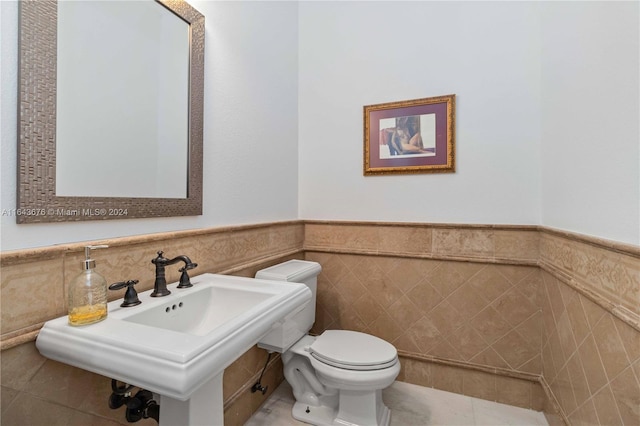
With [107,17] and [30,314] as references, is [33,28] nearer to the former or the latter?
[107,17]

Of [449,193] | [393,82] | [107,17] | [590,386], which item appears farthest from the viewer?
[393,82]

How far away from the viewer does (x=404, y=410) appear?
1683 mm

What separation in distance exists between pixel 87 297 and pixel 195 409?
417 mm

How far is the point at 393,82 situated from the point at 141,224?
67.3 inches

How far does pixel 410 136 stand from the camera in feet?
6.25

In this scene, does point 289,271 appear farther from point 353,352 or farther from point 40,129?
point 40,129

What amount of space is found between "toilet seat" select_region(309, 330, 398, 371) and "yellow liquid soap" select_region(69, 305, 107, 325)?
1.04m

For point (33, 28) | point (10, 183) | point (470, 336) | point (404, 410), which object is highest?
point (33, 28)

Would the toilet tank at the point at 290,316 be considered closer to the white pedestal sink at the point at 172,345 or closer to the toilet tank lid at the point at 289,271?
the toilet tank lid at the point at 289,271

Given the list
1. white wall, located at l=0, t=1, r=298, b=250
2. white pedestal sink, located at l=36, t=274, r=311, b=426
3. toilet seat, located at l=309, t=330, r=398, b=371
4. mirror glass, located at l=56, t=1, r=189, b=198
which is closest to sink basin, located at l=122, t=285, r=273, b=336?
white pedestal sink, located at l=36, t=274, r=311, b=426

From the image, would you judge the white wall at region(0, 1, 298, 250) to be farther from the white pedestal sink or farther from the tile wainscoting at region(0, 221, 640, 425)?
the white pedestal sink

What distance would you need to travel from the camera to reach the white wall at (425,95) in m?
1.69

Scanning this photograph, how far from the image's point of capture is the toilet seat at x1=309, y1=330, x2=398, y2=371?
1417 mm

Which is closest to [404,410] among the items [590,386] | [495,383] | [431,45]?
[495,383]
